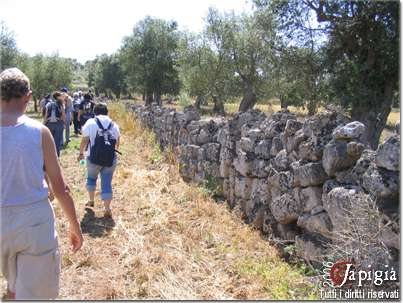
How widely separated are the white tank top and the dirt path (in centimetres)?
175

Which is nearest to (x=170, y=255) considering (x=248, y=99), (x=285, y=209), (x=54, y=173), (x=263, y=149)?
(x=285, y=209)

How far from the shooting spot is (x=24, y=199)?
2482mm

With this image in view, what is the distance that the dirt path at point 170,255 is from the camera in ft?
12.8

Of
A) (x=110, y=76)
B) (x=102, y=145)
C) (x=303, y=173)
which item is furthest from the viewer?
(x=110, y=76)

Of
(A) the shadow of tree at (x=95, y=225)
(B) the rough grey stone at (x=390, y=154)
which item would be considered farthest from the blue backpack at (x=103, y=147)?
(B) the rough grey stone at (x=390, y=154)

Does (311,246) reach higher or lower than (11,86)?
lower

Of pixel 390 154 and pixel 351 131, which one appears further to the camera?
pixel 351 131

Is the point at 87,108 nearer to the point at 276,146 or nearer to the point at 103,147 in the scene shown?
the point at 103,147

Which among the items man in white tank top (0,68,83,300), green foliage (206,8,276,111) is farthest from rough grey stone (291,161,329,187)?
green foliage (206,8,276,111)

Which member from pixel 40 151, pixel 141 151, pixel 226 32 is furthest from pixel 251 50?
pixel 40 151

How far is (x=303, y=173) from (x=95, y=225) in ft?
10.4

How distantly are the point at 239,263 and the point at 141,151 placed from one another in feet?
26.8

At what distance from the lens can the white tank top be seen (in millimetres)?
2451

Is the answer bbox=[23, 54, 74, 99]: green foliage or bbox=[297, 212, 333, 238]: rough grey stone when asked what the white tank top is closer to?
bbox=[297, 212, 333, 238]: rough grey stone
